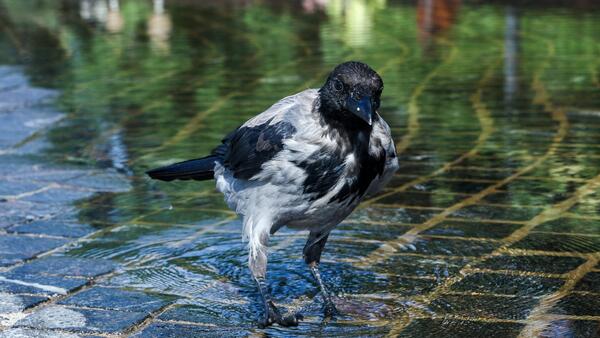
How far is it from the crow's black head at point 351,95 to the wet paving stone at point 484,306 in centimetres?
96

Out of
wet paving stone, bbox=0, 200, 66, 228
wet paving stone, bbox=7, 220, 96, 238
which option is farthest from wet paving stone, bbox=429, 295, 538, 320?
wet paving stone, bbox=0, 200, 66, 228

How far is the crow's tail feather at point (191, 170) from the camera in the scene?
19.9 ft

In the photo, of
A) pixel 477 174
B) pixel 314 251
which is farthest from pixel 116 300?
pixel 477 174

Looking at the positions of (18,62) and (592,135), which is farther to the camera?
(18,62)

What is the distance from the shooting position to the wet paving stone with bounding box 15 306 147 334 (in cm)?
520

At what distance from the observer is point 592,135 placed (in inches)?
375

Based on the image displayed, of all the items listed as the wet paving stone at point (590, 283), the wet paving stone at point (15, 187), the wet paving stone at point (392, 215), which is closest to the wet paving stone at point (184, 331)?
the wet paving stone at point (590, 283)

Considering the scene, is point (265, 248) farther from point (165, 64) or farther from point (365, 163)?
point (165, 64)

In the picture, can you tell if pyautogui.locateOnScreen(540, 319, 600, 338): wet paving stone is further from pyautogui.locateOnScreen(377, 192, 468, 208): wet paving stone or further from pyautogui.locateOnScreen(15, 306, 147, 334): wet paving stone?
pyautogui.locateOnScreen(377, 192, 468, 208): wet paving stone

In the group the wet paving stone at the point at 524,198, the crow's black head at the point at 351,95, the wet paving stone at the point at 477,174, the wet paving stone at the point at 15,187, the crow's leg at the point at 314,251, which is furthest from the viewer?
the wet paving stone at the point at 477,174

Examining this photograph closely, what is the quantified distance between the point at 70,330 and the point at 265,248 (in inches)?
38.4

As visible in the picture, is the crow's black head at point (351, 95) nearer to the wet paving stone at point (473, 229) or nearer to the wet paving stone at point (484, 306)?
the wet paving stone at point (484, 306)

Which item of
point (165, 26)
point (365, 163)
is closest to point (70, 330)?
point (365, 163)

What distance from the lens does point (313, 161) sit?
5.18 m
